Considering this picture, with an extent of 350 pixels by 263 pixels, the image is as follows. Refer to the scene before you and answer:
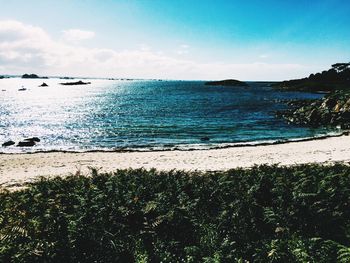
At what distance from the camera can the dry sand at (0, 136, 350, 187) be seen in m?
24.5

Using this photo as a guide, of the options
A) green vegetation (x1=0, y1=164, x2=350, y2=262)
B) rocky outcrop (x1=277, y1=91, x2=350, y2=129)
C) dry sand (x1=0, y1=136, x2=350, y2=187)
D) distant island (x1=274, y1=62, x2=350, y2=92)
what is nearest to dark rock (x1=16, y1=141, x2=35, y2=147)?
dry sand (x1=0, y1=136, x2=350, y2=187)

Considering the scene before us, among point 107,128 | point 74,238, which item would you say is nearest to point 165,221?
point 74,238

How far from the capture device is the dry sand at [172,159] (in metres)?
24.5

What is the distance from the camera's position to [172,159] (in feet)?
91.8

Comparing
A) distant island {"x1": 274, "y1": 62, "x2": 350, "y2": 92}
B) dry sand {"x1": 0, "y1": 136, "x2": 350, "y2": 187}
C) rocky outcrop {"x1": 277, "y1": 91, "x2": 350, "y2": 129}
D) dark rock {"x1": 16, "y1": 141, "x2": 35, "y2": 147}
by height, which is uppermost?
distant island {"x1": 274, "y1": 62, "x2": 350, "y2": 92}

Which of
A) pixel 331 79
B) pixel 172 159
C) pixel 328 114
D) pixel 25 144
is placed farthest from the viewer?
pixel 331 79

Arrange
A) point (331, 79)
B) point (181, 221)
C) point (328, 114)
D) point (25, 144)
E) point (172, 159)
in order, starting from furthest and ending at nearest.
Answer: point (331, 79) → point (328, 114) → point (25, 144) → point (172, 159) → point (181, 221)

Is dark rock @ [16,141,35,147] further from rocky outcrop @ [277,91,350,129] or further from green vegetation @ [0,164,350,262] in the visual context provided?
rocky outcrop @ [277,91,350,129]

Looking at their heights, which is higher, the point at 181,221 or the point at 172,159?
the point at 181,221

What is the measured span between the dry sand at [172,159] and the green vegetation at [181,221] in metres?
12.2

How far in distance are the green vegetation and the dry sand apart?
40.1ft

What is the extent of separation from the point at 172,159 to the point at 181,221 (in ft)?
62.3

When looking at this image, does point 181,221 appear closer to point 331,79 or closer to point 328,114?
point 328,114

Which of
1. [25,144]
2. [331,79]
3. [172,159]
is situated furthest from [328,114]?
[331,79]
